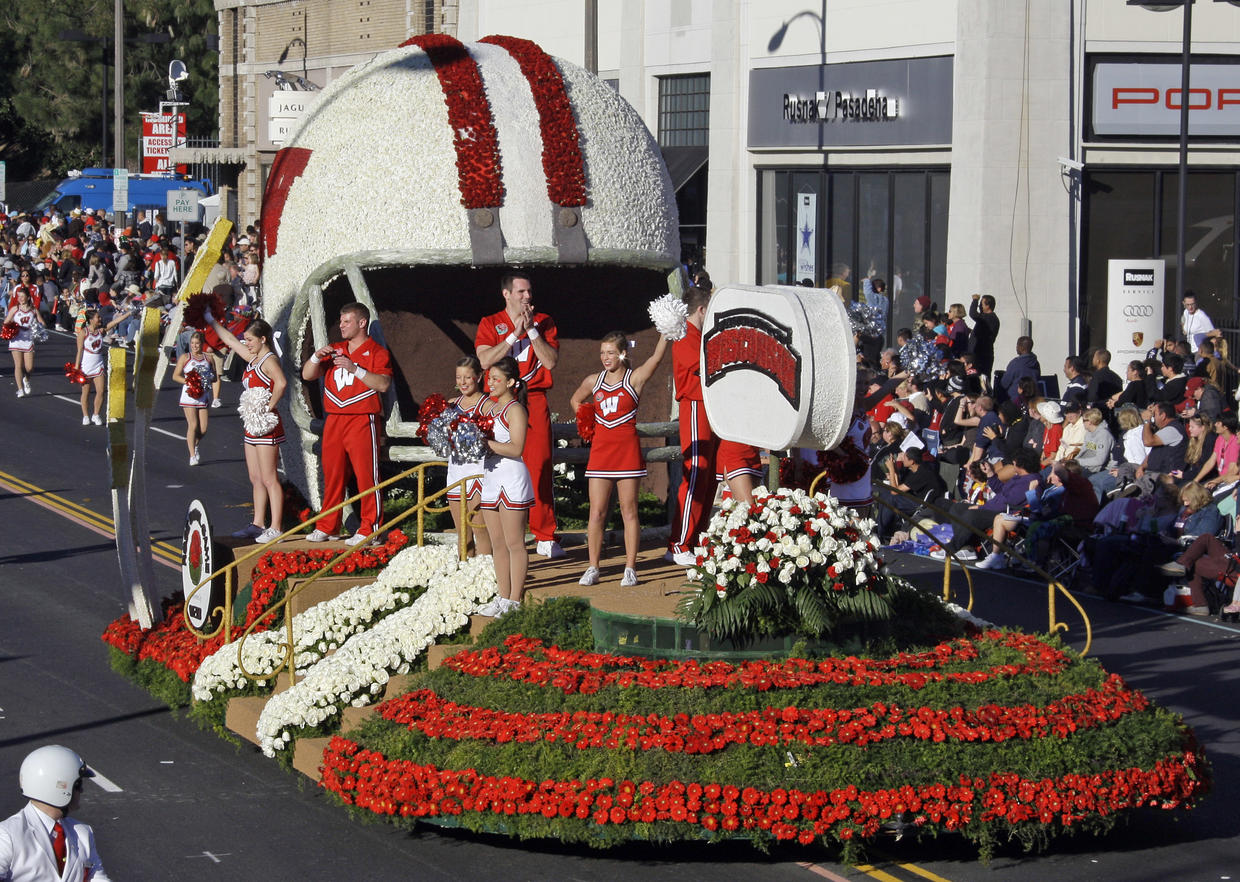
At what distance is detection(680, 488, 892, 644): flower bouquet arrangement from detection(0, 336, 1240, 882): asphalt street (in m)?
1.21

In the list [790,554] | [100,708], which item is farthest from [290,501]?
[790,554]

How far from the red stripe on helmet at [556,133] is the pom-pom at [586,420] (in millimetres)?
1680

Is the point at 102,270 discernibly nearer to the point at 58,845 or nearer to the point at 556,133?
the point at 556,133

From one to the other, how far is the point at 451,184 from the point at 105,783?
4.52 metres

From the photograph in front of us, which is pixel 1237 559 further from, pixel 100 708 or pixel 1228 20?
pixel 1228 20

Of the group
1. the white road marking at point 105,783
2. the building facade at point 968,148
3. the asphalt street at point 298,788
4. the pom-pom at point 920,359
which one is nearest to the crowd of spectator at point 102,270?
the building facade at point 968,148

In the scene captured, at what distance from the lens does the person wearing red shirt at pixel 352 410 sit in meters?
11.8

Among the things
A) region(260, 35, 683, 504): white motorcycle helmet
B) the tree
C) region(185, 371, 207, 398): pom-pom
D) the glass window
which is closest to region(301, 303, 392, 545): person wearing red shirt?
region(260, 35, 683, 504): white motorcycle helmet

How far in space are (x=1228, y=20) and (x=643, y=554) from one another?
1761 centimetres

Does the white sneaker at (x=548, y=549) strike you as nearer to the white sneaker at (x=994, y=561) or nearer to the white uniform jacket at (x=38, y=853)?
the white uniform jacket at (x=38, y=853)

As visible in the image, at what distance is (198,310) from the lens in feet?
39.8

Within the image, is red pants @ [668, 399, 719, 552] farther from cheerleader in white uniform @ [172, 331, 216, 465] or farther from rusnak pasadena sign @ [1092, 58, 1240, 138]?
rusnak pasadena sign @ [1092, 58, 1240, 138]

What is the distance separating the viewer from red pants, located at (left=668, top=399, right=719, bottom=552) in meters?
11.7

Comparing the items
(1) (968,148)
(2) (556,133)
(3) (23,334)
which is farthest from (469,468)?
(1) (968,148)
